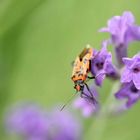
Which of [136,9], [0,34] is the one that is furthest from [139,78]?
[136,9]

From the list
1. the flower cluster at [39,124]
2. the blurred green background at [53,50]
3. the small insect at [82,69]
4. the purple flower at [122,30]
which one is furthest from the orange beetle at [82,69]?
the flower cluster at [39,124]

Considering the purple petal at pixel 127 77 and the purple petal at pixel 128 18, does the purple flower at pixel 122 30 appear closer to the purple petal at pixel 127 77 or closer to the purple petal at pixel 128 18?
the purple petal at pixel 128 18

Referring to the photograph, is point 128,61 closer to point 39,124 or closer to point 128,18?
point 128,18

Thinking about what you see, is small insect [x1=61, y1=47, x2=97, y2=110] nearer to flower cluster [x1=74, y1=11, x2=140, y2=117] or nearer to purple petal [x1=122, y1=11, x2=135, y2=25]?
flower cluster [x1=74, y1=11, x2=140, y2=117]

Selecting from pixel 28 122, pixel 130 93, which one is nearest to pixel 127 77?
pixel 130 93

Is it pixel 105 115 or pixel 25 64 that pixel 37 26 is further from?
pixel 105 115

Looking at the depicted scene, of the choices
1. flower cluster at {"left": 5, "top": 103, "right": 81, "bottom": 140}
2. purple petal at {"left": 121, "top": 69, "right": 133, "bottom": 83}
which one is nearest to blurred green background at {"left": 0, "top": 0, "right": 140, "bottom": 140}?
flower cluster at {"left": 5, "top": 103, "right": 81, "bottom": 140}
